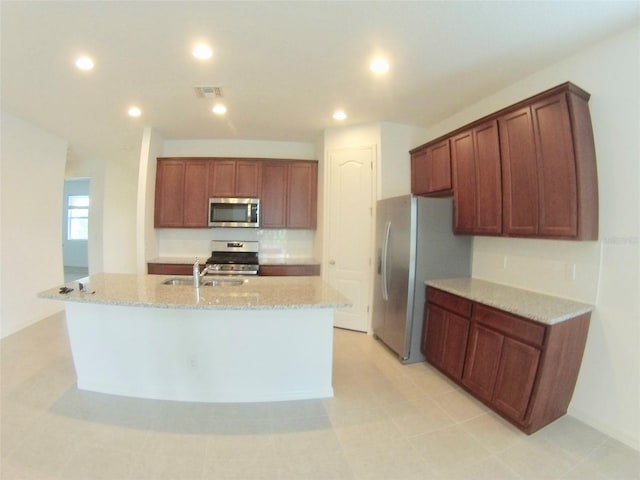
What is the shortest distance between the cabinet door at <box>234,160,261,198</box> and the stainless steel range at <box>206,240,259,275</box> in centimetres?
79

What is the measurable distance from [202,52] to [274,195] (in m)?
2.14

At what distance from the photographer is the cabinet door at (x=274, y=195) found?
409 centimetres

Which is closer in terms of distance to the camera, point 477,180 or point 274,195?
point 477,180

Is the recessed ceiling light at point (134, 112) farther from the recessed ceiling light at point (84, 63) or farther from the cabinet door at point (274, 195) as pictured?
the cabinet door at point (274, 195)

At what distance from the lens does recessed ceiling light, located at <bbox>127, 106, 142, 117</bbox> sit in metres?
3.18

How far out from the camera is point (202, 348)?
212 cm

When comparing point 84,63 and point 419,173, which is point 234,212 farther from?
point 419,173

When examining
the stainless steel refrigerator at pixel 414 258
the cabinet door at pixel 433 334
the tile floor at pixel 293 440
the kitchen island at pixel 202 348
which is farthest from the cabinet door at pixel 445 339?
the kitchen island at pixel 202 348

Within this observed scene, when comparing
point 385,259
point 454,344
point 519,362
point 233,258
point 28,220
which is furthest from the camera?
point 233,258

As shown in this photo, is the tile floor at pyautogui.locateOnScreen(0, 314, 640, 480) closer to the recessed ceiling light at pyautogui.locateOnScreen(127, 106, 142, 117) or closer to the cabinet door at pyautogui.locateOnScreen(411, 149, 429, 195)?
the cabinet door at pyautogui.locateOnScreen(411, 149, 429, 195)

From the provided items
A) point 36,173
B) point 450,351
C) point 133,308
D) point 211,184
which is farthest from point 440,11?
point 36,173

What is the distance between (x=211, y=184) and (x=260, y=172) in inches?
29.7

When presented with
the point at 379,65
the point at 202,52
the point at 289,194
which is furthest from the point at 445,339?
the point at 202,52

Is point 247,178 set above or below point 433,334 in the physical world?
above
